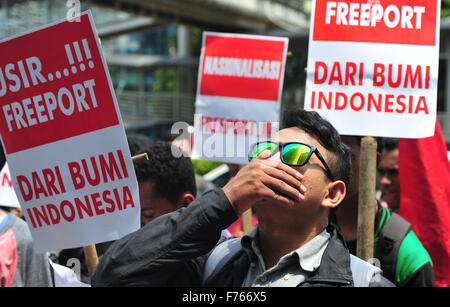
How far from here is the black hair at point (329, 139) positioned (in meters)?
2.40

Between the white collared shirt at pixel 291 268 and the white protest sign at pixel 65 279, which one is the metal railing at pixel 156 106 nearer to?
the white protest sign at pixel 65 279

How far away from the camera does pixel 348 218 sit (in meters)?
3.28

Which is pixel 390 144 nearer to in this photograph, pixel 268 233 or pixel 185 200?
pixel 185 200

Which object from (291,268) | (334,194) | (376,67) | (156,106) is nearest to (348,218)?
(376,67)

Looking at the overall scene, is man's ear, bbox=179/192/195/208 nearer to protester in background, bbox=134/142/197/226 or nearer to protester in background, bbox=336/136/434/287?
protester in background, bbox=134/142/197/226

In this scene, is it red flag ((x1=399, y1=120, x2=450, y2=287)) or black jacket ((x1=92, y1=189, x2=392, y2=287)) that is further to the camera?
red flag ((x1=399, y1=120, x2=450, y2=287))

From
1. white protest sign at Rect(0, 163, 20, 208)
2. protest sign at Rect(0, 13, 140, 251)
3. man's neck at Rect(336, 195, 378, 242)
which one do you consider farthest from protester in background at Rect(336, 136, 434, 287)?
white protest sign at Rect(0, 163, 20, 208)

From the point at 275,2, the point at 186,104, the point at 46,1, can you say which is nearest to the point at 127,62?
the point at 186,104

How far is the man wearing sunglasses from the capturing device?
220cm

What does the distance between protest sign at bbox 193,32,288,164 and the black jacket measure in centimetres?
326

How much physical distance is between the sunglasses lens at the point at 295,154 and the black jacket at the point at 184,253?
0.70 feet

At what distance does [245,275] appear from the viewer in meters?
2.32

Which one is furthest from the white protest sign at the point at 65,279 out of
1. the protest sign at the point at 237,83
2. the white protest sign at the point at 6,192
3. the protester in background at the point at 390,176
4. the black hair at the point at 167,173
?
the protest sign at the point at 237,83

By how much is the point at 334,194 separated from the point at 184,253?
0.48 metres
